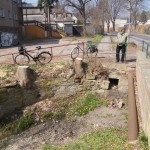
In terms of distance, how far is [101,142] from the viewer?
273 inches

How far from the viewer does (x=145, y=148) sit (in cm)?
575

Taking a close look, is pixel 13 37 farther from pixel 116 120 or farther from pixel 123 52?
pixel 116 120

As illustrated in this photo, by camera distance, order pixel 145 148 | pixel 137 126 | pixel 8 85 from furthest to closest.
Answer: pixel 8 85
pixel 137 126
pixel 145 148

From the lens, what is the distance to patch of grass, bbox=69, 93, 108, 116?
1026 cm

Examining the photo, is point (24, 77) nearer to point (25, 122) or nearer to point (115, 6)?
point (25, 122)

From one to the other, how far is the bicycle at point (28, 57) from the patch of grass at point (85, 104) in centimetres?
312

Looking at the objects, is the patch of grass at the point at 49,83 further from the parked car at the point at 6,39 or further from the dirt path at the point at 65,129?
the parked car at the point at 6,39

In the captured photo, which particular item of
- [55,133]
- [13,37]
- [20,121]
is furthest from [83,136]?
[13,37]

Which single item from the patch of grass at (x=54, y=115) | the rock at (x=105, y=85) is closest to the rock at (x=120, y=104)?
the rock at (x=105, y=85)

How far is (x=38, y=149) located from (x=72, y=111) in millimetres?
3249

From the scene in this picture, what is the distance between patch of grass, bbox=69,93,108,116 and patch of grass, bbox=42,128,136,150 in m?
2.39

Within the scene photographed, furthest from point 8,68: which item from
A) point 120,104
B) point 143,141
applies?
point 143,141

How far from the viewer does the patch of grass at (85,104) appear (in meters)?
10.3

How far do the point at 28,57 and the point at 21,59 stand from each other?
502 mm
